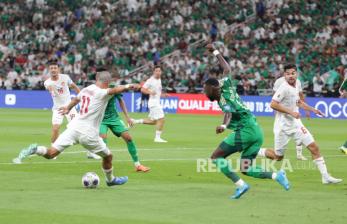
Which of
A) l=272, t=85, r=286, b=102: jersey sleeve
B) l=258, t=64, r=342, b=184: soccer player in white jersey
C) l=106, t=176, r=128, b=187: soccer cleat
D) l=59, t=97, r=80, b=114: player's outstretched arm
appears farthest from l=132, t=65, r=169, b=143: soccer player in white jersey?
l=106, t=176, r=128, b=187: soccer cleat

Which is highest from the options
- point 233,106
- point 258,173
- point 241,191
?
point 233,106

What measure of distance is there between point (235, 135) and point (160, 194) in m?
1.69

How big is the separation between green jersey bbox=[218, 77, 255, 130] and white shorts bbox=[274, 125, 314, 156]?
2.83 metres

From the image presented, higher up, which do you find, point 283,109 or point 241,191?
point 283,109

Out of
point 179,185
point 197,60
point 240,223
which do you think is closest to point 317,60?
point 197,60

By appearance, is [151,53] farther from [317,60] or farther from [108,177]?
[108,177]

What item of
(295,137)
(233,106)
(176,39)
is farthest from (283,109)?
(176,39)

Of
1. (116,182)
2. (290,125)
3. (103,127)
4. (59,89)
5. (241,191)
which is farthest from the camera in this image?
(59,89)

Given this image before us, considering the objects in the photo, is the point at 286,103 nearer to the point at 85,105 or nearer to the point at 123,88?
the point at 85,105

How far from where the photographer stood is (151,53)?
5497 centimetres

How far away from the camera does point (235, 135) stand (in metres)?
14.4

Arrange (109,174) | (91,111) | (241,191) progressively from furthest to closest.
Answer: (109,174) < (91,111) < (241,191)

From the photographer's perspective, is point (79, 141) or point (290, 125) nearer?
point (79, 141)

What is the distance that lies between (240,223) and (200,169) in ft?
25.5
